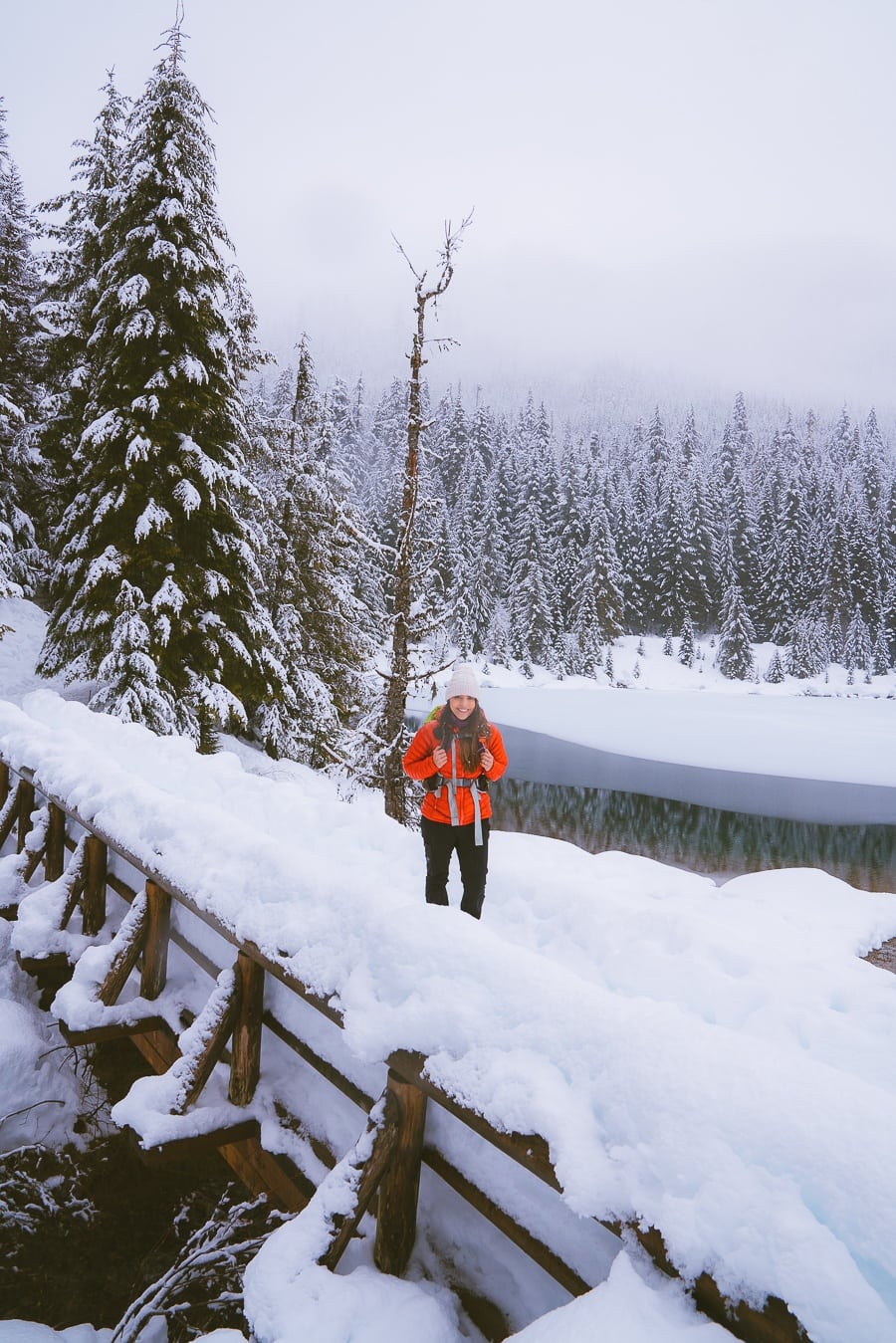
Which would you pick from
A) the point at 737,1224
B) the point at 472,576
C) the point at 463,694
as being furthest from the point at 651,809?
the point at 472,576

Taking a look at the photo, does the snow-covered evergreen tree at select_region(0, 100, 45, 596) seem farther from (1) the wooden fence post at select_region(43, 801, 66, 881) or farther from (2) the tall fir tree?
(1) the wooden fence post at select_region(43, 801, 66, 881)

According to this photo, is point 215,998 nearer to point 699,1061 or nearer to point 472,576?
point 699,1061

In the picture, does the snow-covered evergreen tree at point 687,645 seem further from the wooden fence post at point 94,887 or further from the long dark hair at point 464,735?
the wooden fence post at point 94,887

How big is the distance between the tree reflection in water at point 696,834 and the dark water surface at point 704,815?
32mm

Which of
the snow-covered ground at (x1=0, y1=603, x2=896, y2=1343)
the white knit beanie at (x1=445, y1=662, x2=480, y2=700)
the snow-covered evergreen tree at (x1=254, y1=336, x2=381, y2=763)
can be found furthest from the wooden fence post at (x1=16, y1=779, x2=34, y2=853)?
the snow-covered evergreen tree at (x1=254, y1=336, x2=381, y2=763)

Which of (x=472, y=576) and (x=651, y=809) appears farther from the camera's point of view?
(x=472, y=576)

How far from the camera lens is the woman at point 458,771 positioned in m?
5.58

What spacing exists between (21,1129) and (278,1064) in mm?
2535

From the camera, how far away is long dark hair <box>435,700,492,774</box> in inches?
220

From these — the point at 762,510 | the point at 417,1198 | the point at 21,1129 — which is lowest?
the point at 21,1129

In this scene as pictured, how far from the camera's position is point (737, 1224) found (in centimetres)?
172

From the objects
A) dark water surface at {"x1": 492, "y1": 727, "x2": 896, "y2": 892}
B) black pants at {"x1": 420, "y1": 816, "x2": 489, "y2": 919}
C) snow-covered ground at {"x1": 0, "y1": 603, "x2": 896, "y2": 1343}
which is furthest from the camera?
dark water surface at {"x1": 492, "y1": 727, "x2": 896, "y2": 892}

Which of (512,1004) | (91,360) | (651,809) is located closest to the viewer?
(512,1004)

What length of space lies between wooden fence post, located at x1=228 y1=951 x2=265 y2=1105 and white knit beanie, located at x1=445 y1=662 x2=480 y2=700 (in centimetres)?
245
